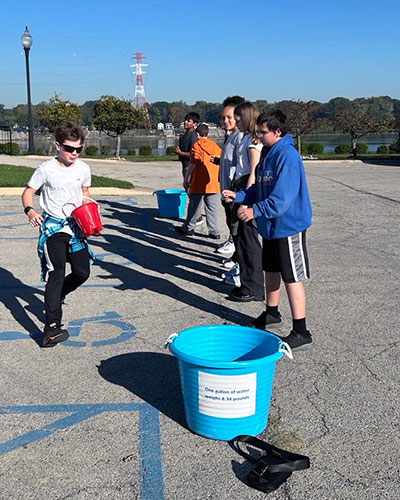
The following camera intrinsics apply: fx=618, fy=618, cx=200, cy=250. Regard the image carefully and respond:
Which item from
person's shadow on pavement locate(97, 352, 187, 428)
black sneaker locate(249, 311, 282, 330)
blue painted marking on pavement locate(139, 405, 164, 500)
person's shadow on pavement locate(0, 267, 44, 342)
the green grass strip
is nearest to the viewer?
blue painted marking on pavement locate(139, 405, 164, 500)

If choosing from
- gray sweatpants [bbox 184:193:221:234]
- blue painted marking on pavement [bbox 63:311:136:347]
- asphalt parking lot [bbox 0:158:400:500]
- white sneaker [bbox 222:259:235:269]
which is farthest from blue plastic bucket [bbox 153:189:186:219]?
blue painted marking on pavement [bbox 63:311:136:347]

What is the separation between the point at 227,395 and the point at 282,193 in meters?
1.76

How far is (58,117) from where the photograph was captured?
123 ft

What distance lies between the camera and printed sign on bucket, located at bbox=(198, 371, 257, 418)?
323 cm

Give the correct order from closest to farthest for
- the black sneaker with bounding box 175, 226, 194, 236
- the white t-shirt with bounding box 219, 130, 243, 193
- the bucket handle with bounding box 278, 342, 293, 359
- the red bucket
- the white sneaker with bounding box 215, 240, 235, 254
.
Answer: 1. the bucket handle with bounding box 278, 342, 293, 359
2. the red bucket
3. the white t-shirt with bounding box 219, 130, 243, 193
4. the white sneaker with bounding box 215, 240, 235, 254
5. the black sneaker with bounding box 175, 226, 194, 236

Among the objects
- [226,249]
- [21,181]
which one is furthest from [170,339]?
A: [21,181]

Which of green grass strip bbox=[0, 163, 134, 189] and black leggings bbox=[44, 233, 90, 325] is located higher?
green grass strip bbox=[0, 163, 134, 189]

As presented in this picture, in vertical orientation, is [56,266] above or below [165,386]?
above

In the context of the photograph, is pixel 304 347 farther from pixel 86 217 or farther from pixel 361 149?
pixel 361 149

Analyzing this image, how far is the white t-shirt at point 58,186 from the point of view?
4.75 meters

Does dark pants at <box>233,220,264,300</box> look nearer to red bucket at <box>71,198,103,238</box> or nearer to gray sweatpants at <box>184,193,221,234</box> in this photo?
red bucket at <box>71,198,103,238</box>

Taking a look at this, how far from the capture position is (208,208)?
911cm

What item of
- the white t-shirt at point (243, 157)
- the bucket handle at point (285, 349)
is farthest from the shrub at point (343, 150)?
the bucket handle at point (285, 349)

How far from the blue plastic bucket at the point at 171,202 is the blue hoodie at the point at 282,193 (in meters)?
6.29
